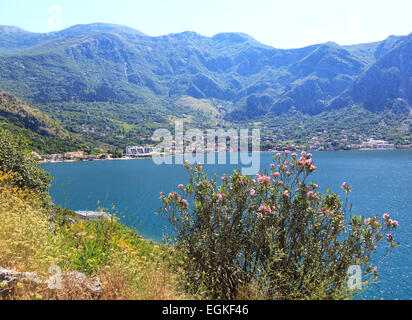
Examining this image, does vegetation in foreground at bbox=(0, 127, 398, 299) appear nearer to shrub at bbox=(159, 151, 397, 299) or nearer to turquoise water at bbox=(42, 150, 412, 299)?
shrub at bbox=(159, 151, 397, 299)

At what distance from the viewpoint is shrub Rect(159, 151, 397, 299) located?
4957 mm

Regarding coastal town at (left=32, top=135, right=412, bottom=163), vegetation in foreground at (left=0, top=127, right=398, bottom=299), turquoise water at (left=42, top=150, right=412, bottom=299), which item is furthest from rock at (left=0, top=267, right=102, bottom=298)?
coastal town at (left=32, top=135, right=412, bottom=163)

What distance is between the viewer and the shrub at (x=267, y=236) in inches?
195

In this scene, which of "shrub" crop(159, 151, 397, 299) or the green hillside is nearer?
"shrub" crop(159, 151, 397, 299)

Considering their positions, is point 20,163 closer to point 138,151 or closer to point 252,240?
point 252,240

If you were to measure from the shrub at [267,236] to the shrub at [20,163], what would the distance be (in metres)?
8.88

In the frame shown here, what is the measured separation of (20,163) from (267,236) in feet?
39.8

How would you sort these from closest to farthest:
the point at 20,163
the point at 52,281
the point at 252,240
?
1. the point at 52,281
2. the point at 252,240
3. the point at 20,163

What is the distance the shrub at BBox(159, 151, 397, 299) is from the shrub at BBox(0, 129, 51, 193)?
29.1 ft

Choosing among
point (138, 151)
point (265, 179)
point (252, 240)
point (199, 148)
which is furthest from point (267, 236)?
point (138, 151)

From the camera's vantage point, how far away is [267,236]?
4.93 meters

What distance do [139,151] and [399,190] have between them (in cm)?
11310

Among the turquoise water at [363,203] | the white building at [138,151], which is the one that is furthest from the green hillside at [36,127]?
the turquoise water at [363,203]
